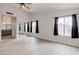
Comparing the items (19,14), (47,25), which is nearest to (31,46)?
(47,25)

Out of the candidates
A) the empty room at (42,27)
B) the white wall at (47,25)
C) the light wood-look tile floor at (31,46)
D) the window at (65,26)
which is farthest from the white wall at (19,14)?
the window at (65,26)

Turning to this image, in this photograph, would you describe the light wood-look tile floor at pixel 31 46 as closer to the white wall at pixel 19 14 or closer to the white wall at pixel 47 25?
the white wall at pixel 47 25

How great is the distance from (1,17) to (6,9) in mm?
445

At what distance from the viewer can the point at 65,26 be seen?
11.4ft

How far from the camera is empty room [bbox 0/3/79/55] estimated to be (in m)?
3.44

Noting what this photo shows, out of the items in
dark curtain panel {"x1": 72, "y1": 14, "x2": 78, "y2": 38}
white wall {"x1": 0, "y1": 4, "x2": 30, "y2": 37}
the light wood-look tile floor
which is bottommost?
the light wood-look tile floor

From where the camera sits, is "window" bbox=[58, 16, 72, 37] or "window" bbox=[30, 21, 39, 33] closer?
"window" bbox=[58, 16, 72, 37]

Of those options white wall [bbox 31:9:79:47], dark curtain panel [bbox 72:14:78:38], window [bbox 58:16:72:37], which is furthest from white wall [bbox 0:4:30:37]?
dark curtain panel [bbox 72:14:78:38]

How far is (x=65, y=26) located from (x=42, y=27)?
2.83 ft

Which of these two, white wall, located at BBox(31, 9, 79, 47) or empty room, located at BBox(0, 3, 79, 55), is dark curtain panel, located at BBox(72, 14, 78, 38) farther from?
white wall, located at BBox(31, 9, 79, 47)

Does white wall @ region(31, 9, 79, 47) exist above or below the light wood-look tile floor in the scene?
above

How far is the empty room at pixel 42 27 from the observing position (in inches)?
136

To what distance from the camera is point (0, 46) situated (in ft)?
13.4

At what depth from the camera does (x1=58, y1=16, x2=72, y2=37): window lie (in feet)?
11.4
